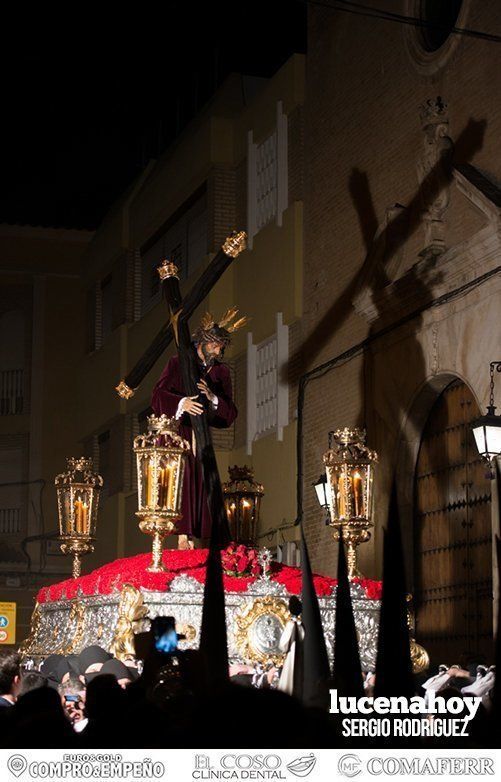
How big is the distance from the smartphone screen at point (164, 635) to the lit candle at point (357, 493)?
5157 mm

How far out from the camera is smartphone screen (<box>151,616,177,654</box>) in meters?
5.69

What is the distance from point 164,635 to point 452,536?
9.10m

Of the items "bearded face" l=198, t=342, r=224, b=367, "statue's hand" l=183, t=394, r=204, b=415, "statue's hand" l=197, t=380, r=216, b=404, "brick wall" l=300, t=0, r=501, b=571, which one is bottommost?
"statue's hand" l=183, t=394, r=204, b=415

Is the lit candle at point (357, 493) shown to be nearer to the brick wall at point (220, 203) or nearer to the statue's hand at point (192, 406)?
the statue's hand at point (192, 406)

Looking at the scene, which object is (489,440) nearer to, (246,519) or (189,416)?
(246,519)

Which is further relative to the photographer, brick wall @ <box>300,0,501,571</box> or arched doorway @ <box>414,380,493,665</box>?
brick wall @ <box>300,0,501,571</box>

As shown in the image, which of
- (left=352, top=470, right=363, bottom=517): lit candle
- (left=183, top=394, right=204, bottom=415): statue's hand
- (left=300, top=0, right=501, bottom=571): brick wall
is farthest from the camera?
(left=300, top=0, right=501, bottom=571): brick wall

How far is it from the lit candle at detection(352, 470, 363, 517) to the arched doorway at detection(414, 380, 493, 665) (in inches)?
119

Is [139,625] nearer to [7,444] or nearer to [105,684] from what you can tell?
[105,684]

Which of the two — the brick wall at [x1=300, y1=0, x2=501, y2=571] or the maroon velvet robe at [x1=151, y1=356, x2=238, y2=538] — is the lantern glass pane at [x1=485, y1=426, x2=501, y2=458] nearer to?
Result: the maroon velvet robe at [x1=151, y1=356, x2=238, y2=538]

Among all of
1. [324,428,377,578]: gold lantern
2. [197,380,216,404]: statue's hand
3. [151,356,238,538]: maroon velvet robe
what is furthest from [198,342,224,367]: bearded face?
[324,428,377,578]: gold lantern

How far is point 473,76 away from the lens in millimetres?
14523

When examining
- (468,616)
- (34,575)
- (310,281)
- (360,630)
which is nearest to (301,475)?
(310,281)

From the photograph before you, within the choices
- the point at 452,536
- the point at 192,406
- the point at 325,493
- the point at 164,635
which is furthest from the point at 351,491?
the point at 164,635
